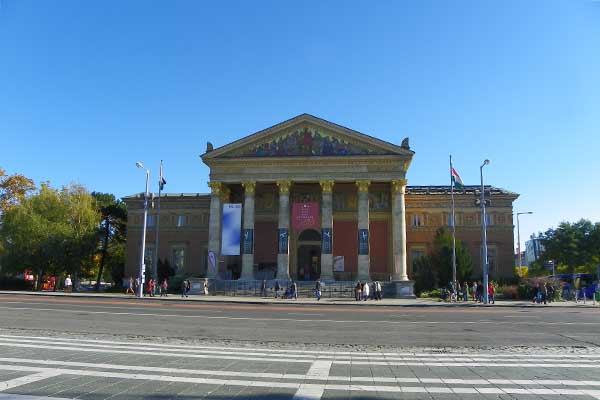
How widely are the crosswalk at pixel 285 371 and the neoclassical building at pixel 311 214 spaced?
108 ft

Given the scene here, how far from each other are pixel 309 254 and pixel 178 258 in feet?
55.4

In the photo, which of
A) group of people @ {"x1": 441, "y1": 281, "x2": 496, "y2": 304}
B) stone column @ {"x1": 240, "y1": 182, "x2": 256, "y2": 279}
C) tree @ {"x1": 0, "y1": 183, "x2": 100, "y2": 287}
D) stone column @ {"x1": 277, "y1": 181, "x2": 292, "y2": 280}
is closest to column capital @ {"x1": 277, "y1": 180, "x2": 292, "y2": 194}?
stone column @ {"x1": 277, "y1": 181, "x2": 292, "y2": 280}

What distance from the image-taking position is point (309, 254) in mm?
53875

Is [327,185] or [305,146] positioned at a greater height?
[305,146]

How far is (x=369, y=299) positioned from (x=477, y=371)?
32.7 metres

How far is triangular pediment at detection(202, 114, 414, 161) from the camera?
48500mm

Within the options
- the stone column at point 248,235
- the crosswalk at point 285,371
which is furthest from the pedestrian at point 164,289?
the crosswalk at point 285,371

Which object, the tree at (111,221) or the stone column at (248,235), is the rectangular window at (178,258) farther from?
the stone column at (248,235)

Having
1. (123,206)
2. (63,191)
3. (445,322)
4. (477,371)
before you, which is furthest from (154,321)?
(123,206)

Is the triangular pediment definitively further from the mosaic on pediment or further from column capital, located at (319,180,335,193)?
column capital, located at (319,180,335,193)

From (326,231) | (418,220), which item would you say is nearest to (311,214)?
(326,231)

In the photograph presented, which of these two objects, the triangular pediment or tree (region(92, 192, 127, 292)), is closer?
the triangular pediment

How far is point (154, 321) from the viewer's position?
18609 mm

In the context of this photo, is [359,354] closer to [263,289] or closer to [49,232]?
[263,289]
